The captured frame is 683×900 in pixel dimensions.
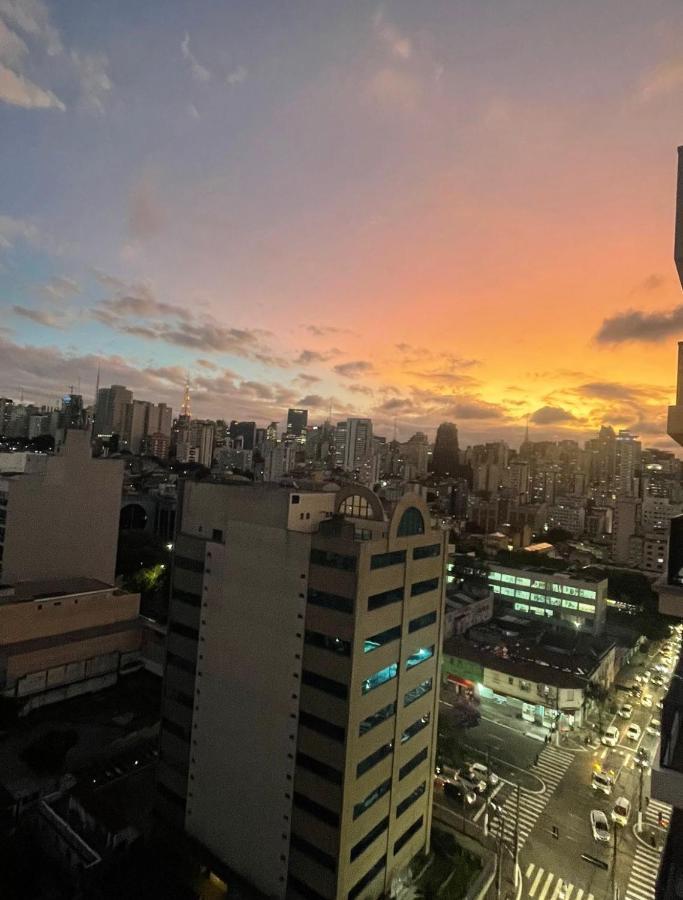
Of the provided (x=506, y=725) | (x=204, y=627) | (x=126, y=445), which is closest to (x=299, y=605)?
(x=204, y=627)

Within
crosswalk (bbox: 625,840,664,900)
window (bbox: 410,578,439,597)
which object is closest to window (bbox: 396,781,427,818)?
window (bbox: 410,578,439,597)

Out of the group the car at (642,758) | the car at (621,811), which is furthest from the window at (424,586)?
the car at (642,758)

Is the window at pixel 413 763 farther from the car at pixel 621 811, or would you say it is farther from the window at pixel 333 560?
the car at pixel 621 811

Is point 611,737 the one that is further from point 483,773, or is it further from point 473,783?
point 473,783

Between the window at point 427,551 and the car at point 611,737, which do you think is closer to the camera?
the window at point 427,551

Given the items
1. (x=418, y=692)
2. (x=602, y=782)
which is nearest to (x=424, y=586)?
(x=418, y=692)

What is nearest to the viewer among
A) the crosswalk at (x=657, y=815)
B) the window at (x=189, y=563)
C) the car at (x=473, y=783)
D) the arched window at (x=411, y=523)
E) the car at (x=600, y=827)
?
the arched window at (x=411, y=523)

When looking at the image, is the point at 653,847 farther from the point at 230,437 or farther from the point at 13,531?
the point at 230,437

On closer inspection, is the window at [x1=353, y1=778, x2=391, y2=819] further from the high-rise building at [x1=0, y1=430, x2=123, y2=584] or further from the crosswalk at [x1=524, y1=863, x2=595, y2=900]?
the high-rise building at [x1=0, y1=430, x2=123, y2=584]
